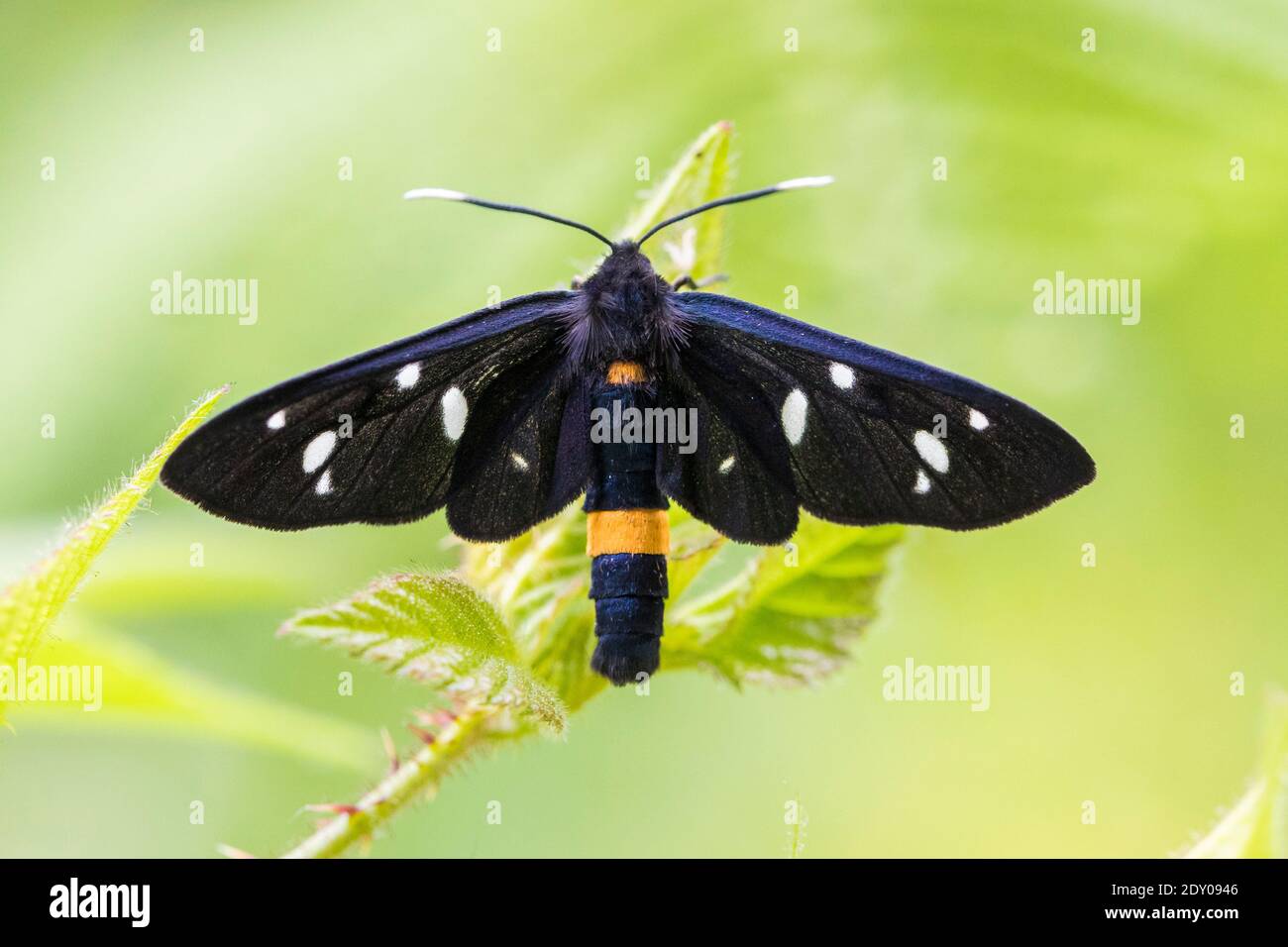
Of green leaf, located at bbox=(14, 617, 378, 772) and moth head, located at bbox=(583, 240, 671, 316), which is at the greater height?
moth head, located at bbox=(583, 240, 671, 316)

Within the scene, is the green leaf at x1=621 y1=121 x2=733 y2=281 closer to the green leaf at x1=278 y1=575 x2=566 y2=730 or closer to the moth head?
the moth head

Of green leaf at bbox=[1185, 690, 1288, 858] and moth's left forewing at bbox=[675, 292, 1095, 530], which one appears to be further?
moth's left forewing at bbox=[675, 292, 1095, 530]

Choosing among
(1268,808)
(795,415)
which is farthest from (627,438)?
(1268,808)

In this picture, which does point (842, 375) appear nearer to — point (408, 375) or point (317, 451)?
point (408, 375)

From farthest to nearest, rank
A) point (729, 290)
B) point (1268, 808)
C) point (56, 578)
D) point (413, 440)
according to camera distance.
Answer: point (729, 290)
point (413, 440)
point (1268, 808)
point (56, 578)

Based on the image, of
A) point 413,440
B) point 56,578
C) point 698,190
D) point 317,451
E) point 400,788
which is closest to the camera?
point 56,578

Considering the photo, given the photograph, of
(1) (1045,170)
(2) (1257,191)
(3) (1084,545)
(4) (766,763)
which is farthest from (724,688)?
(2) (1257,191)

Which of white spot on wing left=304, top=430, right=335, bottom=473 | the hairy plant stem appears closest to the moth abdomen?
the hairy plant stem
